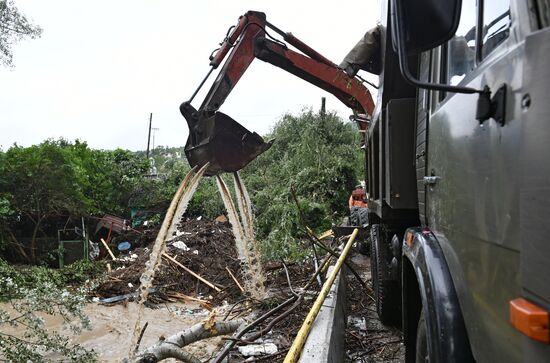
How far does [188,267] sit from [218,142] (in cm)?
505

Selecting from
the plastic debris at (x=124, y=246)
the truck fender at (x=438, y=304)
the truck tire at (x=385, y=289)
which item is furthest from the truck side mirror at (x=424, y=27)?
the plastic debris at (x=124, y=246)

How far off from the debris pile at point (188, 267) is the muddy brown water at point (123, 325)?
22.7 inches

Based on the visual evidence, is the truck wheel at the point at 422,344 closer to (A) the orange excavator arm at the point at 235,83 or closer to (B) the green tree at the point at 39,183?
(A) the orange excavator arm at the point at 235,83

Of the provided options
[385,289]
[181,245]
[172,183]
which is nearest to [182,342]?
[385,289]

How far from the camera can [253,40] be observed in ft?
24.1

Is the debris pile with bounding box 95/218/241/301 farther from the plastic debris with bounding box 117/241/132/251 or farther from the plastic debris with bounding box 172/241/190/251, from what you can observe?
the plastic debris with bounding box 117/241/132/251

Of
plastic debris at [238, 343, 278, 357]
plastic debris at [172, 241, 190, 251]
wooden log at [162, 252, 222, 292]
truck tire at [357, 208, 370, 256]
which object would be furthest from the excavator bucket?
plastic debris at [172, 241, 190, 251]

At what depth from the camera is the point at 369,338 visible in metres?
5.05

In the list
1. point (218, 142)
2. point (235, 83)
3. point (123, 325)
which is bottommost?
point (123, 325)

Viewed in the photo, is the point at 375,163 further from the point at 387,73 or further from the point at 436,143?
the point at 436,143

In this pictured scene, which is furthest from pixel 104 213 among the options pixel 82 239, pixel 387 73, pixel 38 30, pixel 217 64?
pixel 387 73

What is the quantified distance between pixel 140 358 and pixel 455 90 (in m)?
3.29

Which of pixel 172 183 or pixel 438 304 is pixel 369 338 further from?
pixel 172 183

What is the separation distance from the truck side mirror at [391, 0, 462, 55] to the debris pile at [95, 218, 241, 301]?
7.87m
